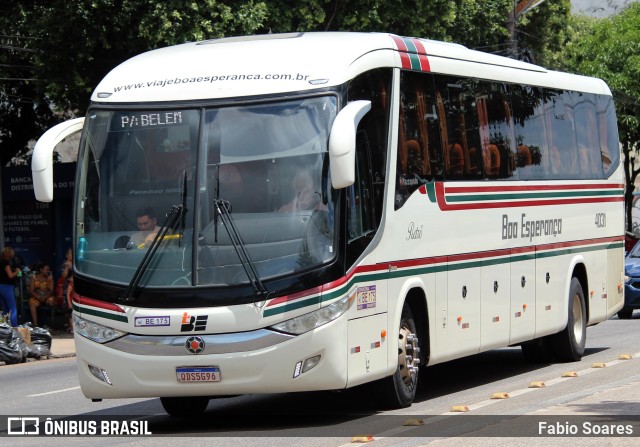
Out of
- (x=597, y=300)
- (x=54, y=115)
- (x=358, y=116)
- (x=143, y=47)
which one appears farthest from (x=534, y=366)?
(x=54, y=115)

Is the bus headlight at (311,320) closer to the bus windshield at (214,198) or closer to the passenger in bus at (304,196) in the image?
the bus windshield at (214,198)

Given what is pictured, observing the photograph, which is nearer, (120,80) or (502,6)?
(120,80)

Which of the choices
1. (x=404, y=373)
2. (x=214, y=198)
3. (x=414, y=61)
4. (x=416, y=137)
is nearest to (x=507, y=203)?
(x=416, y=137)

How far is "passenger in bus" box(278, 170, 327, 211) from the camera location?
11.1m

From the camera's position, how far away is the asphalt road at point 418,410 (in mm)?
10180

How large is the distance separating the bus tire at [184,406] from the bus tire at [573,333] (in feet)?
19.8

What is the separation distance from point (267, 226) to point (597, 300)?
8.70 metres

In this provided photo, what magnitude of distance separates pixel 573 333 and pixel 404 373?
5.59 metres

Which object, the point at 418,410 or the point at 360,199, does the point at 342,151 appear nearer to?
the point at 360,199

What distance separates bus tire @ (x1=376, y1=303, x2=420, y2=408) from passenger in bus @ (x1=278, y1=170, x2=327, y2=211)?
Answer: 1996 mm

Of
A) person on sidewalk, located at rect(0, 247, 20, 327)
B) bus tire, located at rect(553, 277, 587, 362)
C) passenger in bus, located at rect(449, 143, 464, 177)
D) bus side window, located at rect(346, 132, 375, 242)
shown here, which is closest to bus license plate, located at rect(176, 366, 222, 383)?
bus side window, located at rect(346, 132, 375, 242)

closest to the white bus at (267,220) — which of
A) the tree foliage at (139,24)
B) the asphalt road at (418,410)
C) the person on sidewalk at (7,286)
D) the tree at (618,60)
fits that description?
the asphalt road at (418,410)

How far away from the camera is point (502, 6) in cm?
3409

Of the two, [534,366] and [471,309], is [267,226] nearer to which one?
[471,309]
